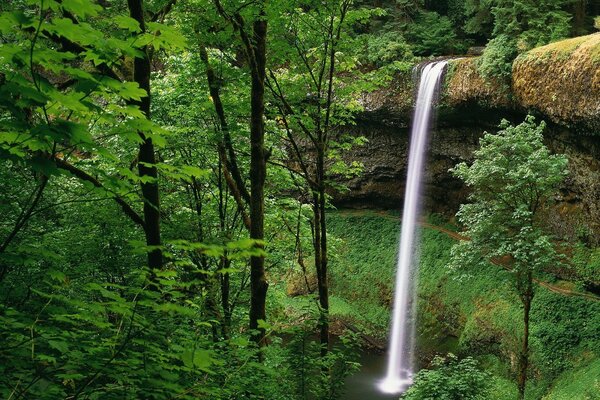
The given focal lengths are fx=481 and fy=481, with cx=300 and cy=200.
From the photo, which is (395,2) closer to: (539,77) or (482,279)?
(539,77)

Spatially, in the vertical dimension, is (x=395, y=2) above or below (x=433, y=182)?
above

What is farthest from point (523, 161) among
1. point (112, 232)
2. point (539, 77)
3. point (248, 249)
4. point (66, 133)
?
point (66, 133)

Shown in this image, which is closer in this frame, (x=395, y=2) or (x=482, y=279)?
(x=482, y=279)

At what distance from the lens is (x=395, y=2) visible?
25.0 metres

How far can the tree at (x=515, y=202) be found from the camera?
11.4 m

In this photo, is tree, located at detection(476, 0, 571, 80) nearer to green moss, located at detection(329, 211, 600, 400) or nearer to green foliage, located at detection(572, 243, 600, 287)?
green foliage, located at detection(572, 243, 600, 287)

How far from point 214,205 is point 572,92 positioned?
11169mm

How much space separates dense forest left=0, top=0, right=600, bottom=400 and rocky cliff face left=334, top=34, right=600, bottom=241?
0.15 metres

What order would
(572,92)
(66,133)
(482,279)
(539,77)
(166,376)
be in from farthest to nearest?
(482,279), (539,77), (572,92), (166,376), (66,133)

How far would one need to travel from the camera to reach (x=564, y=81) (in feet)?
46.7

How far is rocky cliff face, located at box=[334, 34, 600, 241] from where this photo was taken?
46.4 feet

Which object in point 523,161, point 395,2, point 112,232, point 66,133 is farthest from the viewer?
point 395,2

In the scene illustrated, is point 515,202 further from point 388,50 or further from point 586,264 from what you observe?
point 388,50

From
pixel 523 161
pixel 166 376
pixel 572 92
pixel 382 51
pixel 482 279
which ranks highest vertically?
pixel 382 51
